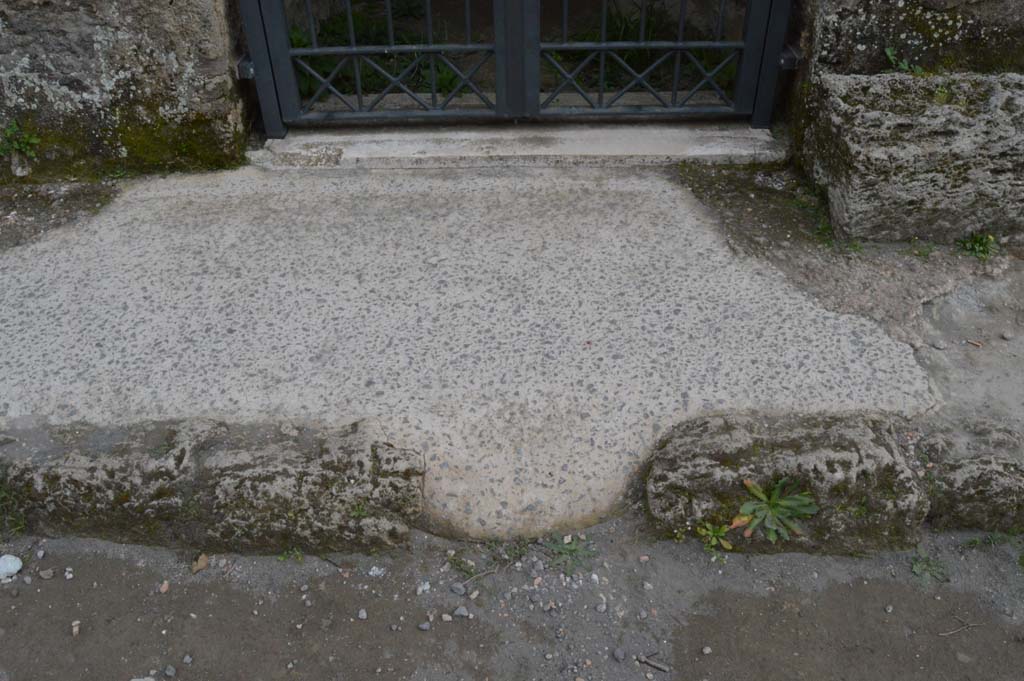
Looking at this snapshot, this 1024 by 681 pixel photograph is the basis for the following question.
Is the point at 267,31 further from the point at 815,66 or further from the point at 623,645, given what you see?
the point at 623,645

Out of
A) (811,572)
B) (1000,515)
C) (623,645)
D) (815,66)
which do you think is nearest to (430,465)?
(623,645)

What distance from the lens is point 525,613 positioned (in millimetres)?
2051

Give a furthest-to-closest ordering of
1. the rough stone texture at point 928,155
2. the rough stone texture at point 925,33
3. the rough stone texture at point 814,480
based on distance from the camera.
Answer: the rough stone texture at point 925,33, the rough stone texture at point 928,155, the rough stone texture at point 814,480

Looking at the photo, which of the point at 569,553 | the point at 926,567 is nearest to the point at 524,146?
the point at 569,553

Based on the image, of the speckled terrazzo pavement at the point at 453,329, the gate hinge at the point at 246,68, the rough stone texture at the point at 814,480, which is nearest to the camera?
the rough stone texture at the point at 814,480

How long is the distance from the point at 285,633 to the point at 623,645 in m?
0.80

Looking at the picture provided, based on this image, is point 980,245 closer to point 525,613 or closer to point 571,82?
point 571,82

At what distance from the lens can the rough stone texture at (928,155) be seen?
2.77 meters

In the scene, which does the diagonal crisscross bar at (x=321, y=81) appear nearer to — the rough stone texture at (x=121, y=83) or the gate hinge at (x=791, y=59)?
the rough stone texture at (x=121, y=83)

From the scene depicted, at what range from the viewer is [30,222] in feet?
10.1

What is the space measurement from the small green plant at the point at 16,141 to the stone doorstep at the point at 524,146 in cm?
A: 79

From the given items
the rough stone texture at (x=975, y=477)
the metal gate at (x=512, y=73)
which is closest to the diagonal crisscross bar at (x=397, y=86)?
the metal gate at (x=512, y=73)

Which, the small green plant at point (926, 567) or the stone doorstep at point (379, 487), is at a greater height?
the stone doorstep at point (379, 487)

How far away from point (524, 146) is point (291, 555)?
1931 millimetres
